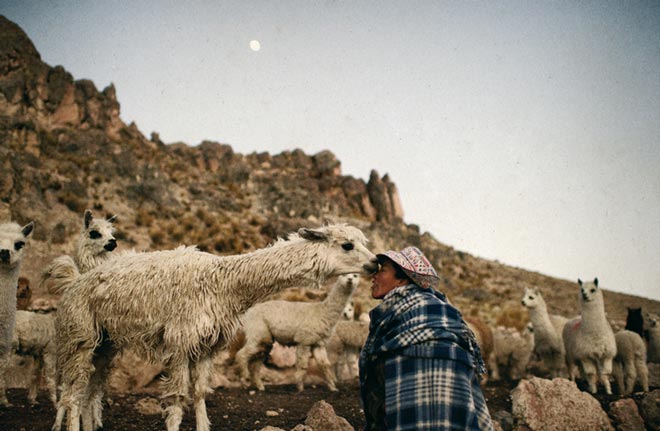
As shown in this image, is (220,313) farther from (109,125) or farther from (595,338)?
(109,125)

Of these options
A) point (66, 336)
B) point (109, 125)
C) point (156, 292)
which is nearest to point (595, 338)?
point (156, 292)

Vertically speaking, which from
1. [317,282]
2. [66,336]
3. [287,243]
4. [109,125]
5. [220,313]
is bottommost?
[66,336]

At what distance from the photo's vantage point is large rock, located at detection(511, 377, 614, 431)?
5.59 m

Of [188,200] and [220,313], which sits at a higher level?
[188,200]

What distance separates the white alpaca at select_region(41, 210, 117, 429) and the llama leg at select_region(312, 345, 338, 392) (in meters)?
5.15

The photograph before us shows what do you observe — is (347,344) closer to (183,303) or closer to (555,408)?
(555,408)

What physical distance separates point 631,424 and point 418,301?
5.68 metres

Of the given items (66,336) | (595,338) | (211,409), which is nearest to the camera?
(66,336)

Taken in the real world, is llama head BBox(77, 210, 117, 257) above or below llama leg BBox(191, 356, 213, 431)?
above

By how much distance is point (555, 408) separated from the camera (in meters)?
5.74

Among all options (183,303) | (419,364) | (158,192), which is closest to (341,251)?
(183,303)

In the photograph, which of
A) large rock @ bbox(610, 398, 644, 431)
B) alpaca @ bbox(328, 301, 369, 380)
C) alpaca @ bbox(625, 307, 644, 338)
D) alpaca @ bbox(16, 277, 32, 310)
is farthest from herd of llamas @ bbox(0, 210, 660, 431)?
alpaca @ bbox(625, 307, 644, 338)

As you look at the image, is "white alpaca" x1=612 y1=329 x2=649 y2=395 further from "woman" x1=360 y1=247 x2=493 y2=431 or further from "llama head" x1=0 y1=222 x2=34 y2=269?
"llama head" x1=0 y1=222 x2=34 y2=269

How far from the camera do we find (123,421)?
19.6 feet
